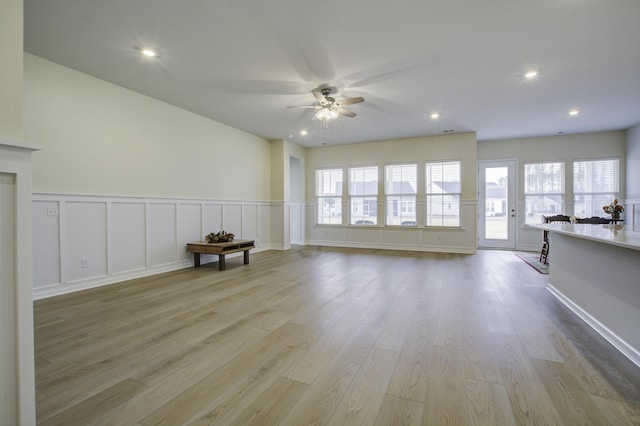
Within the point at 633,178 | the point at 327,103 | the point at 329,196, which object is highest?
the point at 327,103

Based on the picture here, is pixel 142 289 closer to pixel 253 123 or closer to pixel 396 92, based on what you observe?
pixel 253 123

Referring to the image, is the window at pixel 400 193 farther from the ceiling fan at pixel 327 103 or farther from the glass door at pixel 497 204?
the ceiling fan at pixel 327 103

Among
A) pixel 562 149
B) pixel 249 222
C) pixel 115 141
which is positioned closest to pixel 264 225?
pixel 249 222

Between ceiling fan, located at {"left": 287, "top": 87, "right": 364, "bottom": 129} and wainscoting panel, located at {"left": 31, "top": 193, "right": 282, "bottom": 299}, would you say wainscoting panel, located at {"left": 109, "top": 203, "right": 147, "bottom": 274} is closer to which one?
wainscoting panel, located at {"left": 31, "top": 193, "right": 282, "bottom": 299}

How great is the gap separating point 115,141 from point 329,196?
17.2 ft

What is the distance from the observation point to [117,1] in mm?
2406

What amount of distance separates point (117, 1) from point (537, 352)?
4.30 m

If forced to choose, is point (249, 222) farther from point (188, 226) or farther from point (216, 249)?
point (216, 249)

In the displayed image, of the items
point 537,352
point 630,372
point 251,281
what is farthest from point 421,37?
point 251,281

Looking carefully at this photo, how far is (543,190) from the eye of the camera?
7047 millimetres

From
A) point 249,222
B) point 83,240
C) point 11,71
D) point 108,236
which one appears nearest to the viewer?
point 11,71

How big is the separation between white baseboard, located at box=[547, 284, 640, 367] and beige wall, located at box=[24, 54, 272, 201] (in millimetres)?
4908

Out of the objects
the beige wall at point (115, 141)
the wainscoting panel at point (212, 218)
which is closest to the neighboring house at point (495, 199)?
the beige wall at point (115, 141)

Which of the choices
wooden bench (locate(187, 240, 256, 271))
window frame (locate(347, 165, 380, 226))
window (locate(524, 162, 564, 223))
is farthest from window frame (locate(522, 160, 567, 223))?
wooden bench (locate(187, 240, 256, 271))
